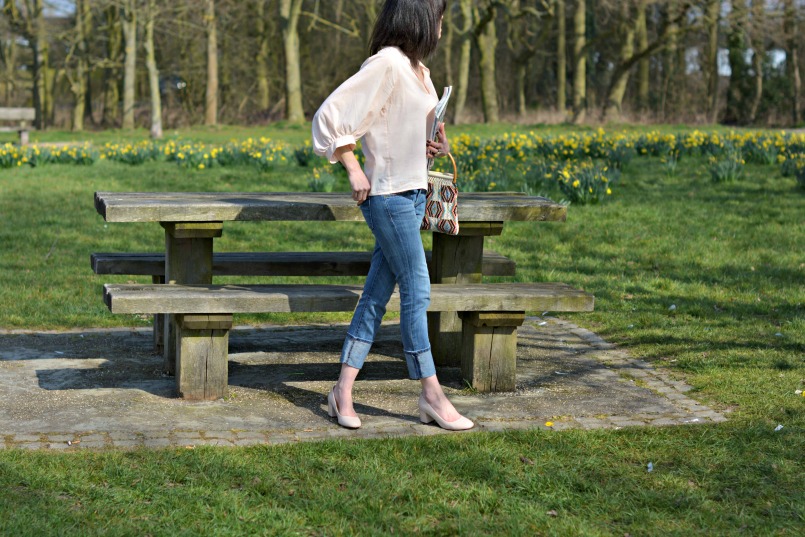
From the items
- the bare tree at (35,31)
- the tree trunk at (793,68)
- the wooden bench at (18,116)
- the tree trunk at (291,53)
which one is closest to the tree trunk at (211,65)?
the tree trunk at (291,53)

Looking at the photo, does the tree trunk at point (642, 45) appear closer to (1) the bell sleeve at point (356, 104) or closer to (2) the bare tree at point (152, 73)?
(2) the bare tree at point (152, 73)

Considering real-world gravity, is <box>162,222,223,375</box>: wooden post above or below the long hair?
below

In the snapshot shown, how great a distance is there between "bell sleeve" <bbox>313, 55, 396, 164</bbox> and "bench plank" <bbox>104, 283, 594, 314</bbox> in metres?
0.87

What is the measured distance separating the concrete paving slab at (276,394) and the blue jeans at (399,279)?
32cm

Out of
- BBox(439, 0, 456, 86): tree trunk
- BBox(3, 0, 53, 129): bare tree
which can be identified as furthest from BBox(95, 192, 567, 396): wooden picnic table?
BBox(3, 0, 53, 129): bare tree

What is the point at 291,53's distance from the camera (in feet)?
92.1

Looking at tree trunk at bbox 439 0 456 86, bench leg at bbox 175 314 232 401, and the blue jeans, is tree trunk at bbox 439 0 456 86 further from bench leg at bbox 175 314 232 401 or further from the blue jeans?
the blue jeans

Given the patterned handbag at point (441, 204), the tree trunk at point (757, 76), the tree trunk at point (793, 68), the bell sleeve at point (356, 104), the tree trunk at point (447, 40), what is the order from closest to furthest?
the bell sleeve at point (356, 104) → the patterned handbag at point (441, 204) → the tree trunk at point (793, 68) → the tree trunk at point (757, 76) → the tree trunk at point (447, 40)

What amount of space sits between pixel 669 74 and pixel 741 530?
3233 cm

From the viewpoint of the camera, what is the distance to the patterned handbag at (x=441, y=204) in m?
4.39

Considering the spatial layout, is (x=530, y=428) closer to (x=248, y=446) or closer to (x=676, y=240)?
(x=248, y=446)

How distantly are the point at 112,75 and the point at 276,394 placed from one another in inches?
1200

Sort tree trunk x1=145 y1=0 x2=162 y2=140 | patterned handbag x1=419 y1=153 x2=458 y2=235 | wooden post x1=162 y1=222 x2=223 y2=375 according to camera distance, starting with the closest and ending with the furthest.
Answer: patterned handbag x1=419 y1=153 x2=458 y2=235 < wooden post x1=162 y1=222 x2=223 y2=375 < tree trunk x1=145 y1=0 x2=162 y2=140

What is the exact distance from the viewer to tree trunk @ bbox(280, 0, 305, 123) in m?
27.5
